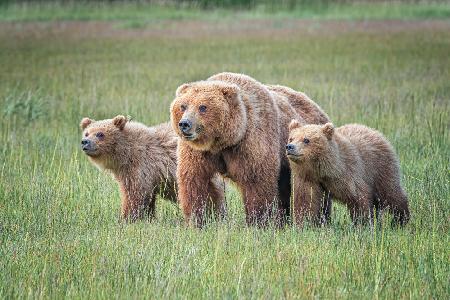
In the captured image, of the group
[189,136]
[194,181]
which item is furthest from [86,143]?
[189,136]

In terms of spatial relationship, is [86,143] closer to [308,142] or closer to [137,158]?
[137,158]

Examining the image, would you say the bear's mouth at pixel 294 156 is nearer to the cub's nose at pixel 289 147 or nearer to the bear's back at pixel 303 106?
the cub's nose at pixel 289 147

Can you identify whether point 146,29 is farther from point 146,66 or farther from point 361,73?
point 361,73

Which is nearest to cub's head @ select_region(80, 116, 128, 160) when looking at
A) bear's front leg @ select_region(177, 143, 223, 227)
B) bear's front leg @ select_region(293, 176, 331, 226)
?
bear's front leg @ select_region(177, 143, 223, 227)

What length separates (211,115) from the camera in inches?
285

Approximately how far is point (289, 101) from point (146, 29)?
2235cm

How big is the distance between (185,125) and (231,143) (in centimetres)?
46

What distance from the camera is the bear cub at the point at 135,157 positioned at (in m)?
8.41

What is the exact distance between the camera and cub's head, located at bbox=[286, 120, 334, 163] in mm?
7298

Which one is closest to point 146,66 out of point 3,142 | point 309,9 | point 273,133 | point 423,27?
point 3,142

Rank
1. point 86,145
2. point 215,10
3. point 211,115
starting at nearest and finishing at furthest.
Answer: point 211,115 → point 86,145 → point 215,10

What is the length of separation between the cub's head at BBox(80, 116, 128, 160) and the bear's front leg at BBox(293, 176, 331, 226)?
2.02m

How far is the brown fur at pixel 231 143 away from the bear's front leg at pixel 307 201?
0.59 ft

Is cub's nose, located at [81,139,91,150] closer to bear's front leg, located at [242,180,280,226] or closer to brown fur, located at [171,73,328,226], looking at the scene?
brown fur, located at [171,73,328,226]
